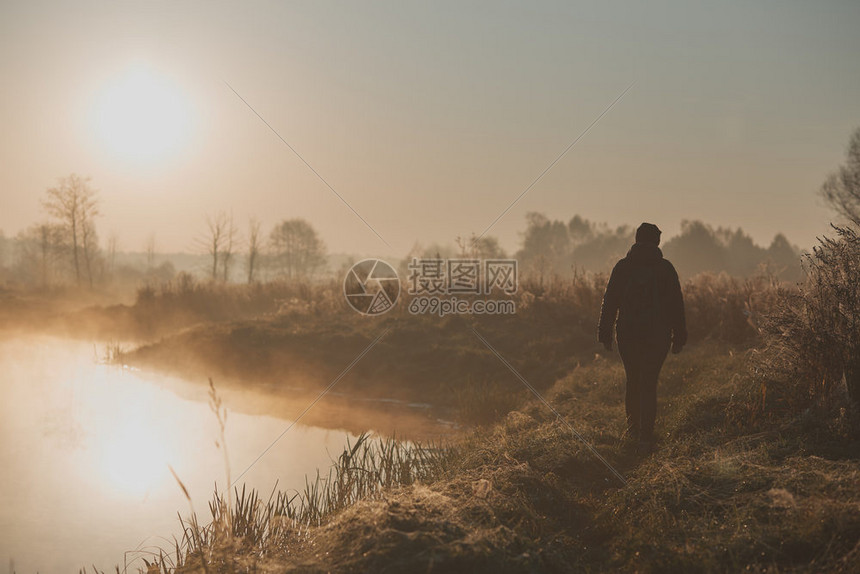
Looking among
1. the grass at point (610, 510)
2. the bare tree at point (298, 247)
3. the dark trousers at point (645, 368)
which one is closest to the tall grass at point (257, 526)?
the grass at point (610, 510)

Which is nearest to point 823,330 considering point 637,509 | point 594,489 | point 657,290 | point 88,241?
point 657,290

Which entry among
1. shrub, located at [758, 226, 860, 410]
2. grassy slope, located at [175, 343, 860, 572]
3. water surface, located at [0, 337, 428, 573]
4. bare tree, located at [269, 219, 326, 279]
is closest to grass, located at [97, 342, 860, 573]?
grassy slope, located at [175, 343, 860, 572]

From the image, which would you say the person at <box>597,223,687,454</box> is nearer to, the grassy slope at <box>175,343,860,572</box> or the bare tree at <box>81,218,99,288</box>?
the grassy slope at <box>175,343,860,572</box>

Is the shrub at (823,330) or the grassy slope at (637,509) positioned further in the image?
the shrub at (823,330)

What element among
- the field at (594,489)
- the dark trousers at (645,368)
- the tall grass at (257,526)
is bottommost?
the tall grass at (257,526)

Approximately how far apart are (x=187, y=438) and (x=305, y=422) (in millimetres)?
2454

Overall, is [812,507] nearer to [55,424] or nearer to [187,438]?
[187,438]

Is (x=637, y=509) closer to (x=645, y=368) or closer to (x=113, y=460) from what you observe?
(x=645, y=368)

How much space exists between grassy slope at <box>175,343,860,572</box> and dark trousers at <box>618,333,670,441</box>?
0.42 meters

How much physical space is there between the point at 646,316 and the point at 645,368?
64 cm

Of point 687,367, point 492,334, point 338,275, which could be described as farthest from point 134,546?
point 338,275

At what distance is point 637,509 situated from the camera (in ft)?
18.9

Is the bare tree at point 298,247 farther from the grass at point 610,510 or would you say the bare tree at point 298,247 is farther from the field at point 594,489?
the grass at point 610,510

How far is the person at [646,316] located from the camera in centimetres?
761
